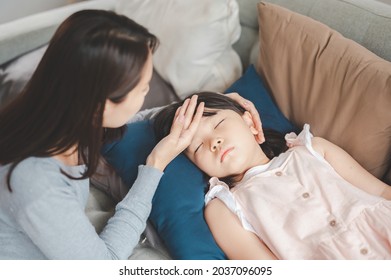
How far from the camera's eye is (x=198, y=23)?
1.54 m

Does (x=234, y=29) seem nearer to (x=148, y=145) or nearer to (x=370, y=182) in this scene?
(x=148, y=145)

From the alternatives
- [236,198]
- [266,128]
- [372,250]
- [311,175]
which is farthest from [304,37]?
[372,250]

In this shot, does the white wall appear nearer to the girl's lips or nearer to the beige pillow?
the beige pillow

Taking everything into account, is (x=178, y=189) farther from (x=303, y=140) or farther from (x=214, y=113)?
(x=303, y=140)

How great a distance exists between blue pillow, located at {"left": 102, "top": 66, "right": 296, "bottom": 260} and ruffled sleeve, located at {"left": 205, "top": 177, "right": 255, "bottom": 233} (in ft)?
0.08

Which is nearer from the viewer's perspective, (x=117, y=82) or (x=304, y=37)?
(x=117, y=82)

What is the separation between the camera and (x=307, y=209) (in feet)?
3.71

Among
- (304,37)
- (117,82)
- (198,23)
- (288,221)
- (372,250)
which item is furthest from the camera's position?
(198,23)

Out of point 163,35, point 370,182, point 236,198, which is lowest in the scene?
point 236,198

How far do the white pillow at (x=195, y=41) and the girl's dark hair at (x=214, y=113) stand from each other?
0.88 feet

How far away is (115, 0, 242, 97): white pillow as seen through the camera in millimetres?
1557

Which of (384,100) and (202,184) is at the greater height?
(384,100)

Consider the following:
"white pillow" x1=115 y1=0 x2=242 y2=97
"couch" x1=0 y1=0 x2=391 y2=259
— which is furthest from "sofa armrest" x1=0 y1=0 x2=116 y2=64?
"white pillow" x1=115 y1=0 x2=242 y2=97

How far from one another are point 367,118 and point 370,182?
0.17 m
